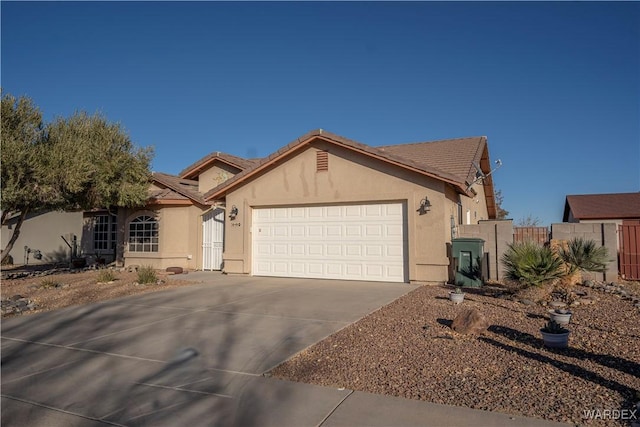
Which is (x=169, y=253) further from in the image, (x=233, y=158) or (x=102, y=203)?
(x=233, y=158)

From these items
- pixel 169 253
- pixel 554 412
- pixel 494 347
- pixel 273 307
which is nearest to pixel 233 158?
pixel 169 253

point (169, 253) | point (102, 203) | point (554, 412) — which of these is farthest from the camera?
point (169, 253)

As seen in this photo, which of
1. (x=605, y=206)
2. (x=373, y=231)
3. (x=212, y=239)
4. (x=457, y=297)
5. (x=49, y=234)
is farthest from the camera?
(x=605, y=206)

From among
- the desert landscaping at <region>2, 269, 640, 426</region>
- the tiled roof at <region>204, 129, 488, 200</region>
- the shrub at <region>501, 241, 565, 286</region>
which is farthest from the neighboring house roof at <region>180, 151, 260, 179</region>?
the shrub at <region>501, 241, 565, 286</region>

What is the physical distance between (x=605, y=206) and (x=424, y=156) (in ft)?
73.8

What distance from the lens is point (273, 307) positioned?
947 centimetres

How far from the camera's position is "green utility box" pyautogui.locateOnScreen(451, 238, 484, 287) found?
11859 mm

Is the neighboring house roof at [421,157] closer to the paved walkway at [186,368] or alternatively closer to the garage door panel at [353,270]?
the garage door panel at [353,270]

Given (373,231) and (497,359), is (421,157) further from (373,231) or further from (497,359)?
(497,359)

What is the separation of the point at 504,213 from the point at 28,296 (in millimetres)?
40306

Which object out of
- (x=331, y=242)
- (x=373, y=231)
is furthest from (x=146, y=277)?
(x=373, y=231)

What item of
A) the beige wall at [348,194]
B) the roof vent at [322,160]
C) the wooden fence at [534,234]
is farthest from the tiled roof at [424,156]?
the wooden fence at [534,234]

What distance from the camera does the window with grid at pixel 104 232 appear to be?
20312mm

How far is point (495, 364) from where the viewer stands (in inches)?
211
